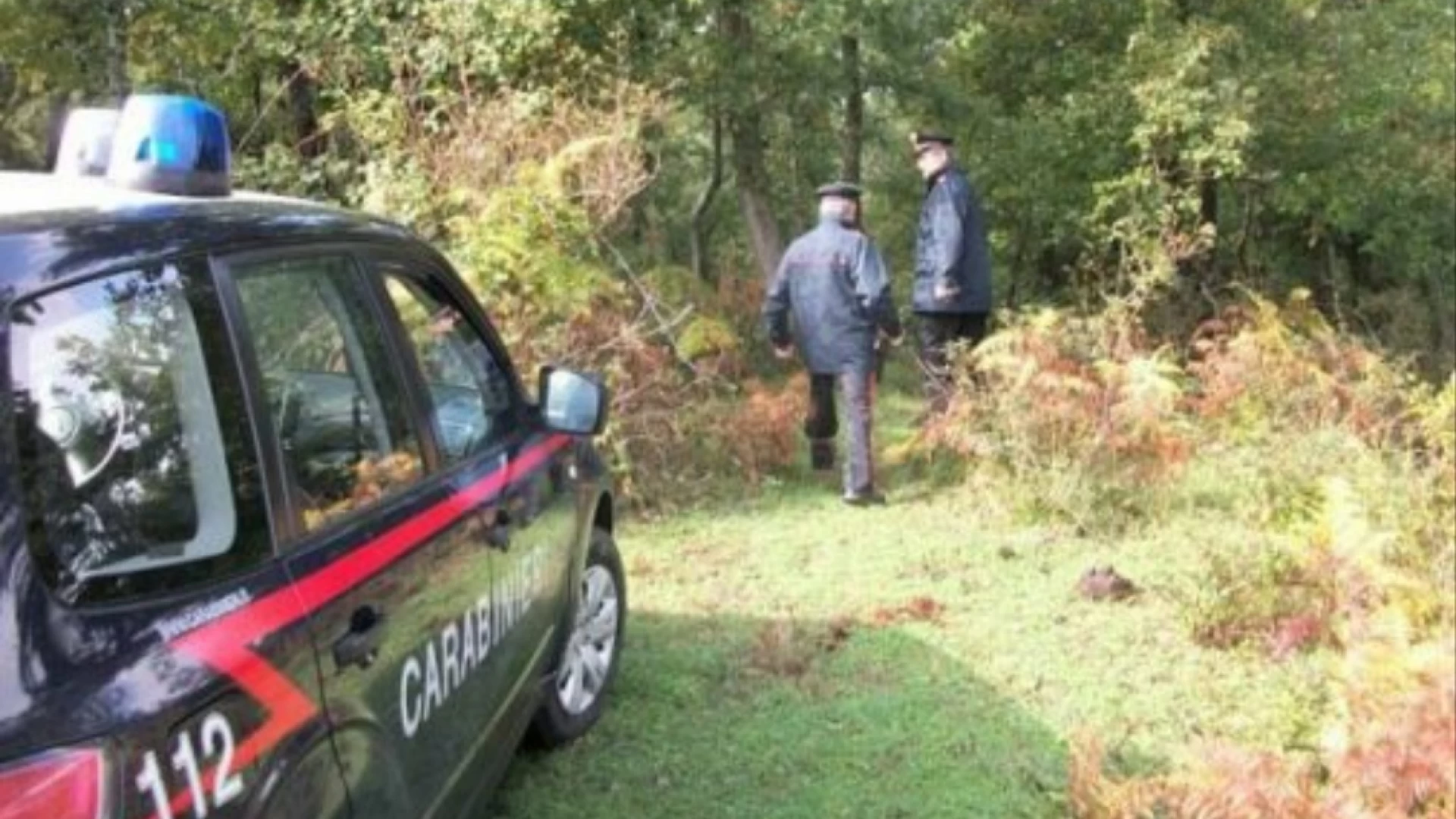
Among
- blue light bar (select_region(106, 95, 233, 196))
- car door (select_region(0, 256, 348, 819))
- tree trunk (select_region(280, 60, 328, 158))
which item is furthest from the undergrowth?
tree trunk (select_region(280, 60, 328, 158))

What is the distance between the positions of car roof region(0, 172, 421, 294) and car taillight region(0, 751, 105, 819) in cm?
67

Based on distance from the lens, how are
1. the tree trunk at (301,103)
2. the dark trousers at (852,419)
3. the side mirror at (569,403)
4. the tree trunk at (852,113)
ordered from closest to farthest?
the side mirror at (569,403) → the dark trousers at (852,419) → the tree trunk at (301,103) → the tree trunk at (852,113)

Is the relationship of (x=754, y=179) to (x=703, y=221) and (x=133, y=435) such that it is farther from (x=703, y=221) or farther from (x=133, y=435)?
(x=133, y=435)

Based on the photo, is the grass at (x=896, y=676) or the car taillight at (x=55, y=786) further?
the grass at (x=896, y=676)

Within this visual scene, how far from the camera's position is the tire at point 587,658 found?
4570 millimetres

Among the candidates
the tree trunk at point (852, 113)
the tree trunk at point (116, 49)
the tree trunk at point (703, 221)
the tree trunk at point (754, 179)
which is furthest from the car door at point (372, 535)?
the tree trunk at point (703, 221)

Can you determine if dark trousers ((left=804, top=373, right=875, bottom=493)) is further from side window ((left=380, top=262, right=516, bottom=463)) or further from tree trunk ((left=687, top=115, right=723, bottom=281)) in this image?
tree trunk ((left=687, top=115, right=723, bottom=281))

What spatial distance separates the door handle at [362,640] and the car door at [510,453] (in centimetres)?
74

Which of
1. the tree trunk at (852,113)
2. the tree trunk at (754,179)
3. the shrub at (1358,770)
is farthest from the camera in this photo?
the tree trunk at (852,113)

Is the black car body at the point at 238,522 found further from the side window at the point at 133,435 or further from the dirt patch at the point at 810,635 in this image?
the dirt patch at the point at 810,635

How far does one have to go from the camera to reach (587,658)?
16.1ft

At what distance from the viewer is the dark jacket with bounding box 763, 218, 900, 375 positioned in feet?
27.2

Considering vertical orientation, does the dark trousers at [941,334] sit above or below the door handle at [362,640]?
below

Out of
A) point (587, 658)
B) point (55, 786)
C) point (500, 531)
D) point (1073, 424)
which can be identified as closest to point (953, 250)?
point (1073, 424)
